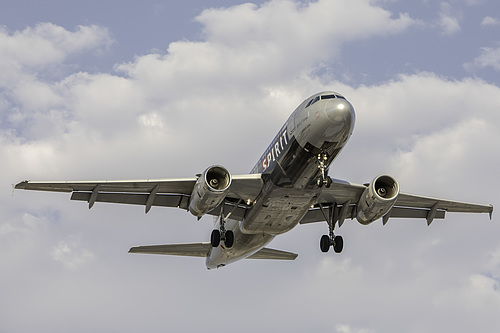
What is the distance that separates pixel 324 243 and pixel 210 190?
7.94 metres

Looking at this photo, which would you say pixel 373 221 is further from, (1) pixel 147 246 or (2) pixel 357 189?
(1) pixel 147 246

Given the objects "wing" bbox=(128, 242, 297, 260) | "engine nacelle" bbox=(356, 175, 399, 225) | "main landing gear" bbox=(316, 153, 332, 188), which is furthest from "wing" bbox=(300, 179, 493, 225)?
"wing" bbox=(128, 242, 297, 260)

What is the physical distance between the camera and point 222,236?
113 ft

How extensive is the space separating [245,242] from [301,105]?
9.17 metres

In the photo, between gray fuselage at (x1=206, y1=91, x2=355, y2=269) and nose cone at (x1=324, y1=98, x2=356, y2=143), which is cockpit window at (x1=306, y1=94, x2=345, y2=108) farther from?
nose cone at (x1=324, y1=98, x2=356, y2=143)

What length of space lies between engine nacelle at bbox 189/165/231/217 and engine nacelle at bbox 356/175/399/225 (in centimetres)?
644

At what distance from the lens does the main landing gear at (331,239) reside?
3591 cm

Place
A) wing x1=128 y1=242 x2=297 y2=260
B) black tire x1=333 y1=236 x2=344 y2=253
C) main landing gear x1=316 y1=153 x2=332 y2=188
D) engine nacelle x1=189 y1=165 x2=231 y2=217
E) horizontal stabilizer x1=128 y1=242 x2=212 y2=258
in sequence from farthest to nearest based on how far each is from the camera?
horizontal stabilizer x1=128 y1=242 x2=212 y2=258 → wing x1=128 y1=242 x2=297 y2=260 → black tire x1=333 y1=236 x2=344 y2=253 → engine nacelle x1=189 y1=165 x2=231 y2=217 → main landing gear x1=316 y1=153 x2=332 y2=188

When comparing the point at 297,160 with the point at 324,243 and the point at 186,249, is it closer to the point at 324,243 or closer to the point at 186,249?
the point at 324,243

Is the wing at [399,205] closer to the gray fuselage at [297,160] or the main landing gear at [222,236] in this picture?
the gray fuselage at [297,160]

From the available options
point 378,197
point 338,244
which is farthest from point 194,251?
point 378,197

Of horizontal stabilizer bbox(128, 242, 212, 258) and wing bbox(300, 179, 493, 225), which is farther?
horizontal stabilizer bbox(128, 242, 212, 258)

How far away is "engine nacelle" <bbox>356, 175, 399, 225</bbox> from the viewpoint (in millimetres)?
32875

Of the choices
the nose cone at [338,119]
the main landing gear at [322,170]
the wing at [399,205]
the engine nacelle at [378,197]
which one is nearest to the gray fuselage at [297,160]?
the nose cone at [338,119]
